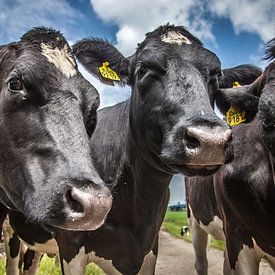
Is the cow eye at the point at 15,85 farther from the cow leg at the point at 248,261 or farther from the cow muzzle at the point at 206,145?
the cow leg at the point at 248,261

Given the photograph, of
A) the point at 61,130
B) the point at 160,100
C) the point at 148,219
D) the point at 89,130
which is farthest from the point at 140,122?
the point at 61,130

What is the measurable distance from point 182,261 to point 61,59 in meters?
10.5

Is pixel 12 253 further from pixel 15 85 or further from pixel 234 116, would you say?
pixel 15 85

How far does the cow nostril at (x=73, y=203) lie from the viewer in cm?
254

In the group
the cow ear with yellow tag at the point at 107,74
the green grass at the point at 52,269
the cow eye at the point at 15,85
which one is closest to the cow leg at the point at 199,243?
the green grass at the point at 52,269

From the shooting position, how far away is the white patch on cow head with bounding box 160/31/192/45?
14.5 feet

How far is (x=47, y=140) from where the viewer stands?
288 cm

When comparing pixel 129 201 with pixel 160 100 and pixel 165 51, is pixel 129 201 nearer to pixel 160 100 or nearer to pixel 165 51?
pixel 160 100

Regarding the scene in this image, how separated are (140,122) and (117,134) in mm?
868

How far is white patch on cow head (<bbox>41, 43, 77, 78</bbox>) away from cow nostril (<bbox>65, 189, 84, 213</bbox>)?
1.05 metres

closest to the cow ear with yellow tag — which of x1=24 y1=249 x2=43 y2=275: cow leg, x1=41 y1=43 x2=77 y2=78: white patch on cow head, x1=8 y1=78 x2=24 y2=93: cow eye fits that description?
x1=41 y1=43 x2=77 y2=78: white patch on cow head

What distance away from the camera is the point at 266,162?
4637mm

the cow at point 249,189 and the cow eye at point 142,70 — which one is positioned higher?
the cow eye at point 142,70

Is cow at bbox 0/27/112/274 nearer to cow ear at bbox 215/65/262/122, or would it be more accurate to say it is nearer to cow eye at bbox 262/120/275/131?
cow eye at bbox 262/120/275/131
